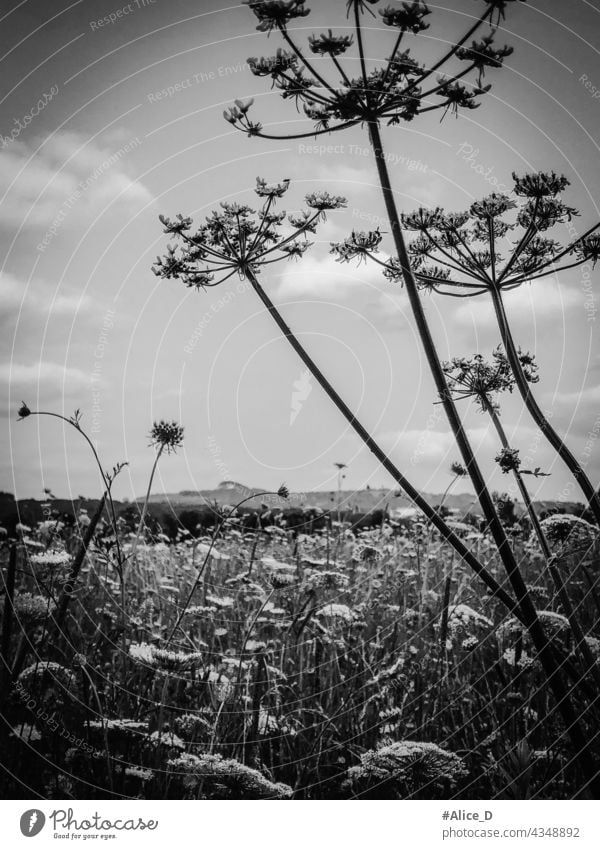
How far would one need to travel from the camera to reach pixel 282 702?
6.46 feet

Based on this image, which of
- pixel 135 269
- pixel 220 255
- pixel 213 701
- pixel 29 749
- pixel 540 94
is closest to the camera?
pixel 29 749

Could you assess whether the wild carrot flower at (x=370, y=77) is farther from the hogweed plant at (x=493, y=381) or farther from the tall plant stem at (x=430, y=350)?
the hogweed plant at (x=493, y=381)

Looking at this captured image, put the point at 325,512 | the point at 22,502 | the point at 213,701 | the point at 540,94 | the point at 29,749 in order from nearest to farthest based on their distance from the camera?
the point at 29,749
the point at 213,701
the point at 540,94
the point at 22,502
the point at 325,512

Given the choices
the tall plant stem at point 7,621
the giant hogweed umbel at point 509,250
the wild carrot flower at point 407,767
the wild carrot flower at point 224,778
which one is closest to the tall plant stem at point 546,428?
the giant hogweed umbel at point 509,250

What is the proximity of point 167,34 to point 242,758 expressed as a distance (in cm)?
293

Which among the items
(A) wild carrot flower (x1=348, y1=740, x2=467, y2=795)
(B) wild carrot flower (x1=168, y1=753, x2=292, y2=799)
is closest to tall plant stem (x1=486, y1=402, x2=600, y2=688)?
(A) wild carrot flower (x1=348, y1=740, x2=467, y2=795)
